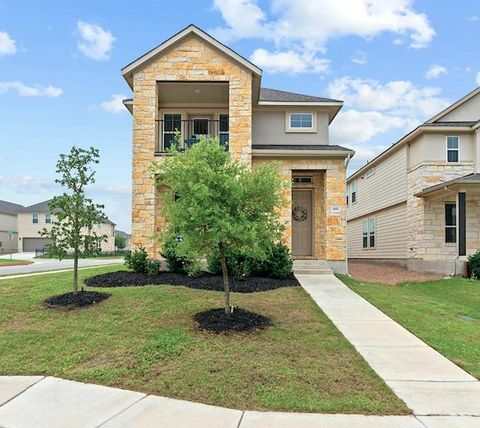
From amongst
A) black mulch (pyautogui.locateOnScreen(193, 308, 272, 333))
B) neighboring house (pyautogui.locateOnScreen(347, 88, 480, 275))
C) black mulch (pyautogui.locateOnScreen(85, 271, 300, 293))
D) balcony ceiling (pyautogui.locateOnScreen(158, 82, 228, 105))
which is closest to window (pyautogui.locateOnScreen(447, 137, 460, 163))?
neighboring house (pyautogui.locateOnScreen(347, 88, 480, 275))

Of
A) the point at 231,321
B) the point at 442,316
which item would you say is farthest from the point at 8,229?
the point at 442,316

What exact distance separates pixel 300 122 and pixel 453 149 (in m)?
7.01

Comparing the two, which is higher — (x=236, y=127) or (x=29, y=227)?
(x=236, y=127)

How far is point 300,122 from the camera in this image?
16.4 m

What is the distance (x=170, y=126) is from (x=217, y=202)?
31.4 ft

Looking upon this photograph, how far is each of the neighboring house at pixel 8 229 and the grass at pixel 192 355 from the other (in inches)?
2033

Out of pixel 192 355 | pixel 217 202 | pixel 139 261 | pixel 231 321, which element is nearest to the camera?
pixel 192 355

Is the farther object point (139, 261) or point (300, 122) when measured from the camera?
point (300, 122)

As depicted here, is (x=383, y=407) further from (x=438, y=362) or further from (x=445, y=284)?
(x=445, y=284)

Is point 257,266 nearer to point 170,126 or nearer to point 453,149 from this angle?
point 170,126

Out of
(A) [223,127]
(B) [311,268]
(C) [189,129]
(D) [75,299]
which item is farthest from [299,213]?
(D) [75,299]

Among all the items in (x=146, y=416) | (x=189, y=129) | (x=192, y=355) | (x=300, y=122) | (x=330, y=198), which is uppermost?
(x=300, y=122)

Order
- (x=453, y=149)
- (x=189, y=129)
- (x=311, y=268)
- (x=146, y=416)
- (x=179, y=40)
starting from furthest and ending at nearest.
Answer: (x=453, y=149), (x=189, y=129), (x=311, y=268), (x=179, y=40), (x=146, y=416)

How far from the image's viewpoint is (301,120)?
53.9 ft
